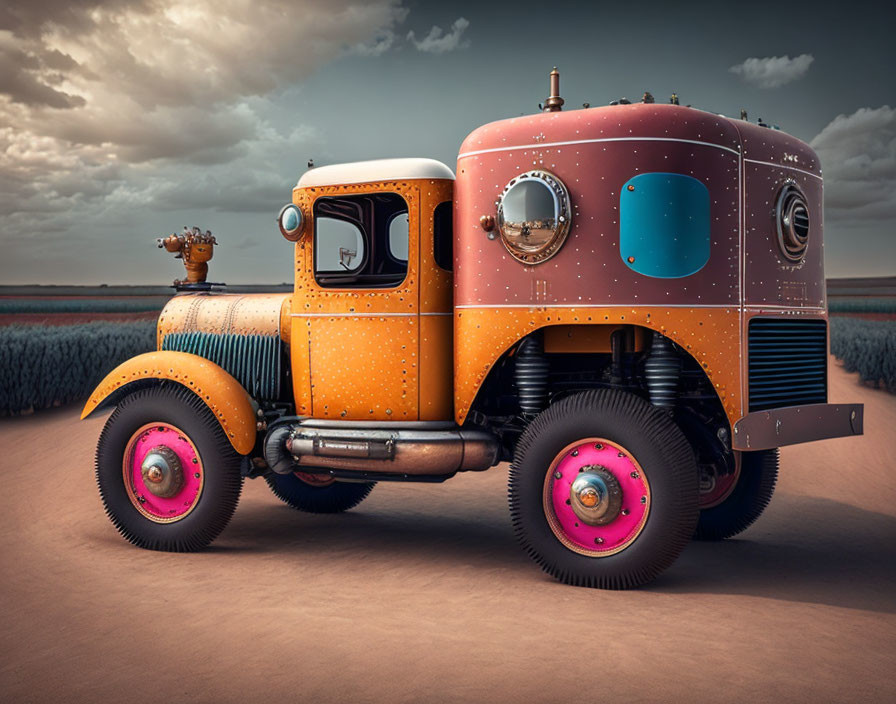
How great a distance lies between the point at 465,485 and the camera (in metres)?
11.1

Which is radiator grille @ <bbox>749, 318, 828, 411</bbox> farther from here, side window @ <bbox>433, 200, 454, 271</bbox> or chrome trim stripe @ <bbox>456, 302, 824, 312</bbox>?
side window @ <bbox>433, 200, 454, 271</bbox>

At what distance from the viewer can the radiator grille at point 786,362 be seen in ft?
21.6

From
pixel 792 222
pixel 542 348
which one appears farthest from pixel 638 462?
pixel 792 222

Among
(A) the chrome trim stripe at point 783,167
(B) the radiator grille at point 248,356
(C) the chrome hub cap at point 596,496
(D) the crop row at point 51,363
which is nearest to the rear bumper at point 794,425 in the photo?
(C) the chrome hub cap at point 596,496

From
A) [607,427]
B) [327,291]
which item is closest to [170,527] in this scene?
[327,291]

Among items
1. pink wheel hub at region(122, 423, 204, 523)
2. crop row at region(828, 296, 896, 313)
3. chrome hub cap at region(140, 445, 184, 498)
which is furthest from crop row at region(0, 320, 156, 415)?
crop row at region(828, 296, 896, 313)

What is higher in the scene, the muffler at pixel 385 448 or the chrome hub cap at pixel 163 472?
the muffler at pixel 385 448

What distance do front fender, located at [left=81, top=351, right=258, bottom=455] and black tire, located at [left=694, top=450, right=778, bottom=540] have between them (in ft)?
13.2

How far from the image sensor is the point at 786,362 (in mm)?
6898

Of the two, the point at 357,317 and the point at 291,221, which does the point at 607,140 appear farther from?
the point at 291,221

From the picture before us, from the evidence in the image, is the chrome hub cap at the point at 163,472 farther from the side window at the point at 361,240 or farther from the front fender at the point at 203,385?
the side window at the point at 361,240

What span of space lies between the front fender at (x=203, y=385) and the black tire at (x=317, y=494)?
1.97 m

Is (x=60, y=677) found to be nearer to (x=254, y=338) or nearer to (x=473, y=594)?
(x=473, y=594)

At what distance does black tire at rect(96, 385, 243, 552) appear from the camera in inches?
299
